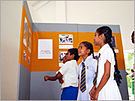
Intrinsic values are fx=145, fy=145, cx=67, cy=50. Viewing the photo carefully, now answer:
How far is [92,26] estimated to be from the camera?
3.26 metres

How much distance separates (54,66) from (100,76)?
161 centimetres

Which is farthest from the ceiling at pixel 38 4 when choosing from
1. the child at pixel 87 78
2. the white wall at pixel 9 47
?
the child at pixel 87 78

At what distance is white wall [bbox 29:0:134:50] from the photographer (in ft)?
16.1

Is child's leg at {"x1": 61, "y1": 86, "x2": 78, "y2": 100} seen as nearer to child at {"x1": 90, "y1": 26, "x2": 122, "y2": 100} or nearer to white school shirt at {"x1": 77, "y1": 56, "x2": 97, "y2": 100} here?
white school shirt at {"x1": 77, "y1": 56, "x2": 97, "y2": 100}

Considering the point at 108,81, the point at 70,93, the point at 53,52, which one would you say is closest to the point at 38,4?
the point at 53,52

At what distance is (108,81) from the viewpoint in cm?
144

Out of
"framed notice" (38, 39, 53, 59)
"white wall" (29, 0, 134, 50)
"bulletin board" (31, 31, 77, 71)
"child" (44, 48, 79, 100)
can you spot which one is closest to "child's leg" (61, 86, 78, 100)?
"child" (44, 48, 79, 100)

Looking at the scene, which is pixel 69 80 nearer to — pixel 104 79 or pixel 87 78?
pixel 87 78

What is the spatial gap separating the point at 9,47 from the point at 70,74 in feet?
3.12

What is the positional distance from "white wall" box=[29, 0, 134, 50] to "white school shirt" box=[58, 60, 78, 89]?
9.85ft

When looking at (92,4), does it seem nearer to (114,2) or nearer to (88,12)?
(88,12)

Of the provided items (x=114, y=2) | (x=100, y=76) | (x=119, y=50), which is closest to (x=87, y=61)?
(x=100, y=76)

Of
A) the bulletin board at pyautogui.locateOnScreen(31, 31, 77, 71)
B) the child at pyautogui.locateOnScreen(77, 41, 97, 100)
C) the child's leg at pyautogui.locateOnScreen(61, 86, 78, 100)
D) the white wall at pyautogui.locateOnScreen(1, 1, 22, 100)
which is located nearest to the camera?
the white wall at pyautogui.locateOnScreen(1, 1, 22, 100)

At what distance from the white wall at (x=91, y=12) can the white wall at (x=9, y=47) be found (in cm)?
310
